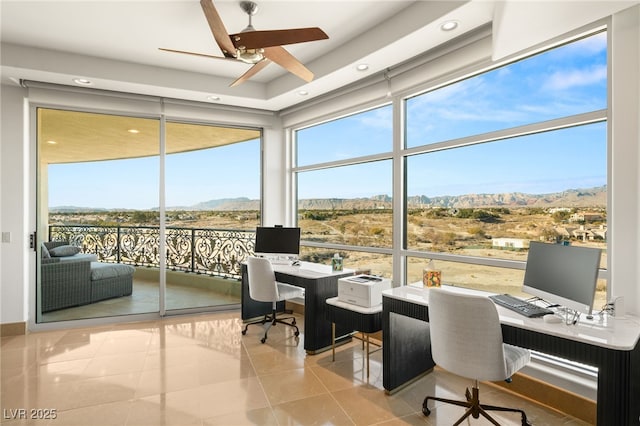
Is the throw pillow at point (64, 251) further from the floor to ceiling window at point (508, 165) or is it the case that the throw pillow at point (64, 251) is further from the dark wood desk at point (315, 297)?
the floor to ceiling window at point (508, 165)

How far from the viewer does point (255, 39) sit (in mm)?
2418

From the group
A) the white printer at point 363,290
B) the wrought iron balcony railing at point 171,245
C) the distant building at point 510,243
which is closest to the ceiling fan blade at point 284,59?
the white printer at point 363,290

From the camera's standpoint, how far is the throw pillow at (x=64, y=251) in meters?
4.22

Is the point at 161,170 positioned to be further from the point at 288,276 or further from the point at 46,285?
the point at 288,276

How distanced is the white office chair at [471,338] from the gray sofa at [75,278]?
164 inches

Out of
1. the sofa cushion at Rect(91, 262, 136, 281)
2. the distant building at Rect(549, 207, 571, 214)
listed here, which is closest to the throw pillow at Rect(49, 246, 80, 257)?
the sofa cushion at Rect(91, 262, 136, 281)

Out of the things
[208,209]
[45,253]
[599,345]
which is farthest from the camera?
[208,209]

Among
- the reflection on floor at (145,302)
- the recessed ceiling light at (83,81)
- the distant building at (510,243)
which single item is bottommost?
the reflection on floor at (145,302)

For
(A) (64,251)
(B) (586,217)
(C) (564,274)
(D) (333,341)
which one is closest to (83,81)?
(A) (64,251)

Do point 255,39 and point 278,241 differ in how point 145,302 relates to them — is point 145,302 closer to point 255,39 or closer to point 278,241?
point 278,241

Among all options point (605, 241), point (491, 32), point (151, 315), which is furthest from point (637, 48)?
point (151, 315)

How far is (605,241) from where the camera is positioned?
2361 mm

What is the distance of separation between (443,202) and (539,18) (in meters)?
1.66

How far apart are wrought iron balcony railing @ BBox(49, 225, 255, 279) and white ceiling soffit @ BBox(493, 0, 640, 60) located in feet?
13.0
